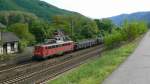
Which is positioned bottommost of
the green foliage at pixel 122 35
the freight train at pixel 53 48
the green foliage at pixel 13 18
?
the freight train at pixel 53 48

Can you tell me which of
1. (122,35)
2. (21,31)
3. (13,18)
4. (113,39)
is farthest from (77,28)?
(21,31)

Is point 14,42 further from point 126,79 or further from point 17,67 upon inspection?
point 126,79

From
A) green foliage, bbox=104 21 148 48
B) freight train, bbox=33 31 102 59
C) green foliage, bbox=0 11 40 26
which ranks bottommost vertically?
freight train, bbox=33 31 102 59

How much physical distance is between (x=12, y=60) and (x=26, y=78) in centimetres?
1537

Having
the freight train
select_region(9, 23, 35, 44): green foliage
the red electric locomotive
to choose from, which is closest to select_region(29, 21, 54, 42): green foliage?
select_region(9, 23, 35, 44): green foliage

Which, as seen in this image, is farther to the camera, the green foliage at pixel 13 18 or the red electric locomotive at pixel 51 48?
the green foliage at pixel 13 18

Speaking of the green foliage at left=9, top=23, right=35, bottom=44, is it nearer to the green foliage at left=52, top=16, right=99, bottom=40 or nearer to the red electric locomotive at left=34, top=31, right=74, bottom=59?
the red electric locomotive at left=34, top=31, right=74, bottom=59

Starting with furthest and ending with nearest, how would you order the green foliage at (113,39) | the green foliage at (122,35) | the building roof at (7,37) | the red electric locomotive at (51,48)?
the green foliage at (122,35) < the green foliage at (113,39) < the building roof at (7,37) < the red electric locomotive at (51,48)

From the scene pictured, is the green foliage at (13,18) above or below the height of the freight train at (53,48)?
above

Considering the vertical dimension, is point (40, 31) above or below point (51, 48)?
above

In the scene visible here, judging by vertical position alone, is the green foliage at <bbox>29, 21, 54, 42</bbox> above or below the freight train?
above

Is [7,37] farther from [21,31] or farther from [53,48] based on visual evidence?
[21,31]

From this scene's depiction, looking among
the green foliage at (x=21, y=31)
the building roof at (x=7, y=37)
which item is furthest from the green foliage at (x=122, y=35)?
the building roof at (x=7, y=37)

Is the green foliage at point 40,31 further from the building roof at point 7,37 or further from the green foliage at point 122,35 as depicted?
the building roof at point 7,37
